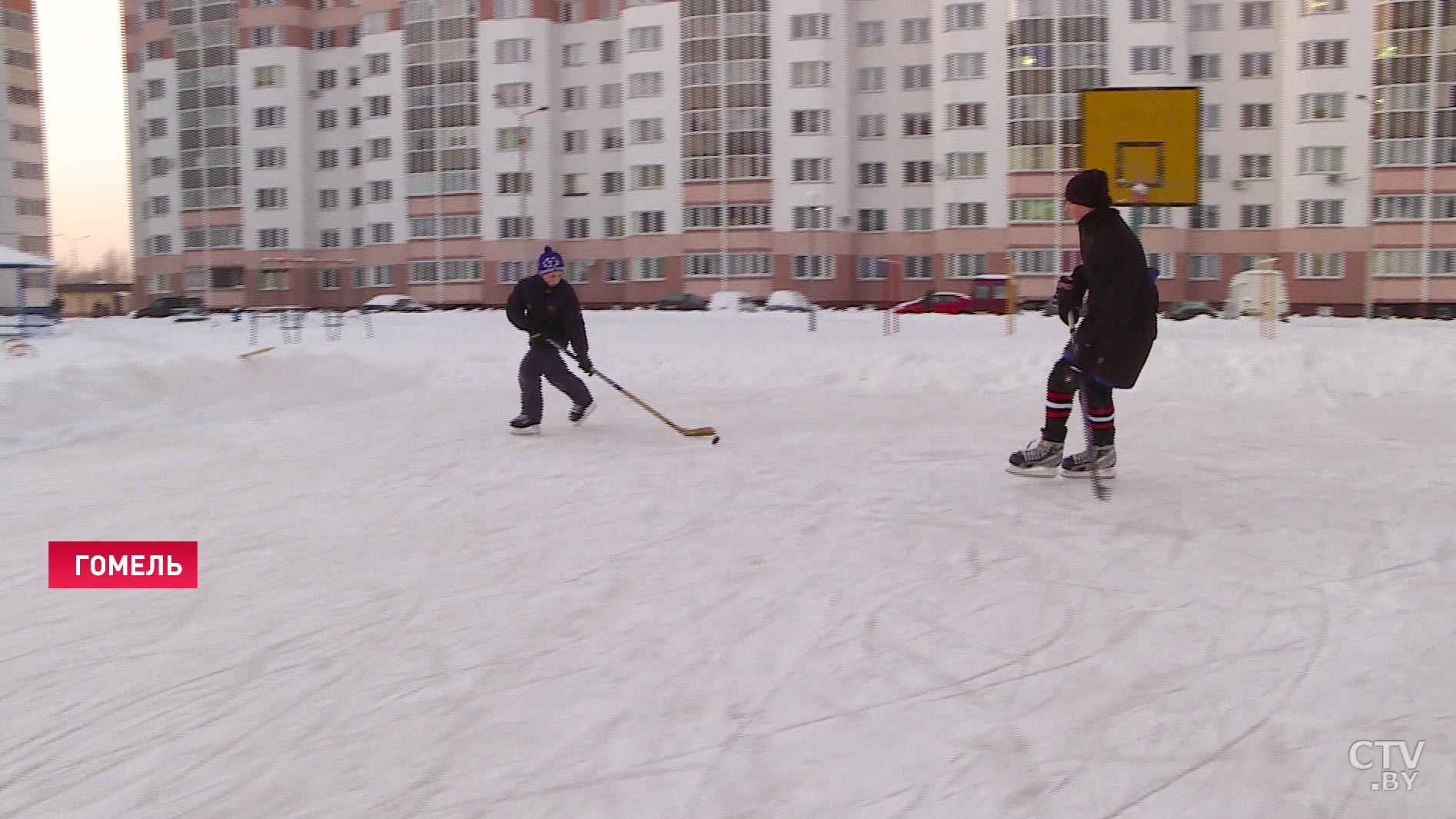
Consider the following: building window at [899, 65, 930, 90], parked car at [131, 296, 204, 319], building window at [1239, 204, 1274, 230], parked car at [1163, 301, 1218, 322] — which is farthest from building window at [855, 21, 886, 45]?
parked car at [131, 296, 204, 319]

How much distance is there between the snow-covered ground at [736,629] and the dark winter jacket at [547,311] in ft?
3.41

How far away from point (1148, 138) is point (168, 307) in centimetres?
5077

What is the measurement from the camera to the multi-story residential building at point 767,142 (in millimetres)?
51062

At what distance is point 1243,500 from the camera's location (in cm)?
611

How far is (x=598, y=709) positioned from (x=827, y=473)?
4.05 m

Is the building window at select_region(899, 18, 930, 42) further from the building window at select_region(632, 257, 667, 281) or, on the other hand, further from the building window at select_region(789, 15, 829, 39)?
the building window at select_region(632, 257, 667, 281)

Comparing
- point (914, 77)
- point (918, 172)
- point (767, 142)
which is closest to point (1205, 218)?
point (918, 172)

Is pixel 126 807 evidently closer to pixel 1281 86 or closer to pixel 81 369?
pixel 81 369

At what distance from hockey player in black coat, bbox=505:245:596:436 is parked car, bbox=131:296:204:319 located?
48141 millimetres

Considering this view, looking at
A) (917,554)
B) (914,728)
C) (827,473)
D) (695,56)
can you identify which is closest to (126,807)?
(914,728)

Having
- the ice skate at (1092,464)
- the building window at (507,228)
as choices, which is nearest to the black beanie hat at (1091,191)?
the ice skate at (1092,464)

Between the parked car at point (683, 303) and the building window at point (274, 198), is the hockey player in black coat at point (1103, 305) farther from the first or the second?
the building window at point (274, 198)

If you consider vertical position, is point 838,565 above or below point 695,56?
below

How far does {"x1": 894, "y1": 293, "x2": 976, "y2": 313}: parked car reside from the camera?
125 ft
